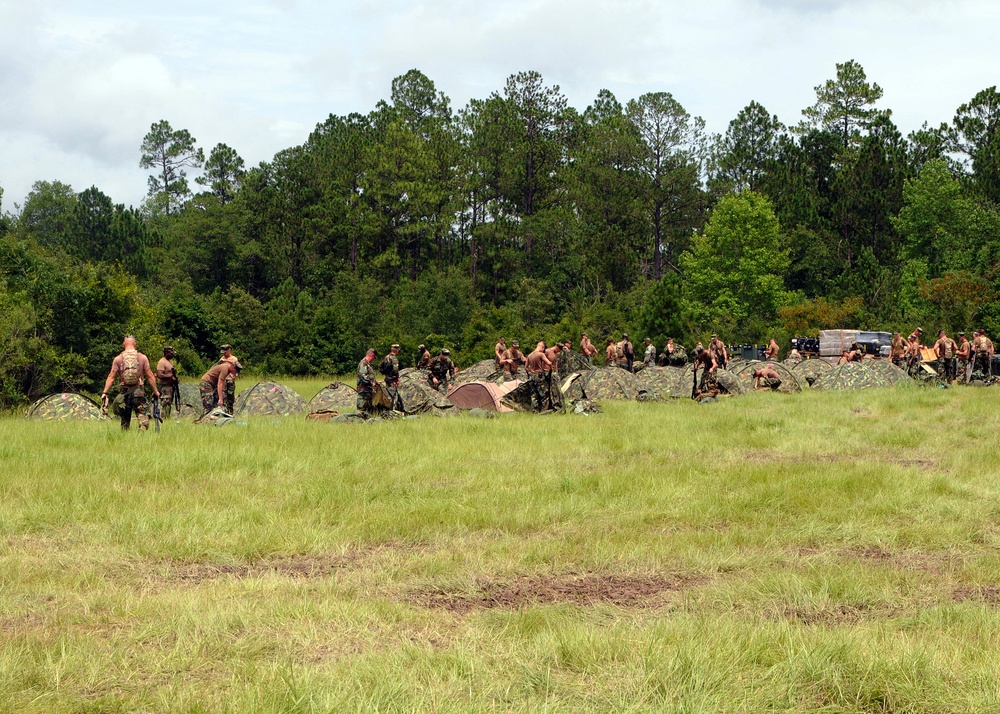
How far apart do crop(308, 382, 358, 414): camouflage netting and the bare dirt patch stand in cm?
1521

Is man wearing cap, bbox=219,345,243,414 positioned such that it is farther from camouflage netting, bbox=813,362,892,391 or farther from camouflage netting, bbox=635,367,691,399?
camouflage netting, bbox=813,362,892,391

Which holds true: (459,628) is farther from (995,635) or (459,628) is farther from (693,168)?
(693,168)

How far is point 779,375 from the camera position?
26.5m

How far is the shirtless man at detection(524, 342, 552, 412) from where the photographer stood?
20.4 m

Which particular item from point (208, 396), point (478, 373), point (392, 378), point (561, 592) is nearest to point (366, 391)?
point (392, 378)

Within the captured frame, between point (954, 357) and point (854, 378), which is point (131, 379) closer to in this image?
point (854, 378)

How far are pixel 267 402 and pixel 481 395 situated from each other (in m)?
5.05

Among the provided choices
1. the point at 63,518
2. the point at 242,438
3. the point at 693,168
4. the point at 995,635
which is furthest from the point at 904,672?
the point at 693,168

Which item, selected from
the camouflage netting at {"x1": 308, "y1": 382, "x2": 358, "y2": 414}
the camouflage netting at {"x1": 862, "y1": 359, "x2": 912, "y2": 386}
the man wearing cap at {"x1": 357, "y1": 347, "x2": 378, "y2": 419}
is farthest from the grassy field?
the camouflage netting at {"x1": 862, "y1": 359, "x2": 912, "y2": 386}

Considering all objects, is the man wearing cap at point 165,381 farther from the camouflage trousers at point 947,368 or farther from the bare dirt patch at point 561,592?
the camouflage trousers at point 947,368

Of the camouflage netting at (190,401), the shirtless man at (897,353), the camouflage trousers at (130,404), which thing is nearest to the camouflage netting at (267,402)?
the camouflage netting at (190,401)

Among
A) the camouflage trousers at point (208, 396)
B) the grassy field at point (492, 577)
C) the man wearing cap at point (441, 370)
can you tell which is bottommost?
the grassy field at point (492, 577)

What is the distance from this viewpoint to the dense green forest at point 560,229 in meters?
49.6

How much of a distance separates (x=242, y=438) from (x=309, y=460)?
2.51 m
